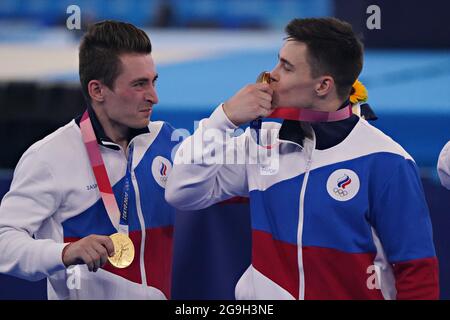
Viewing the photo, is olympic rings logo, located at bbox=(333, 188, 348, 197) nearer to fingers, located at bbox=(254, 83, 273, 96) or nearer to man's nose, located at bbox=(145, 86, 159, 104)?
fingers, located at bbox=(254, 83, 273, 96)

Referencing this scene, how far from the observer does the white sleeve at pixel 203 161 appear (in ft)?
9.52

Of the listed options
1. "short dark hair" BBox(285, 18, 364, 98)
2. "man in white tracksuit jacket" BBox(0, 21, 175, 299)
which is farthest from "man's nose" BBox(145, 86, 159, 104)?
"short dark hair" BBox(285, 18, 364, 98)

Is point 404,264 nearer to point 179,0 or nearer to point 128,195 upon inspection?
point 128,195

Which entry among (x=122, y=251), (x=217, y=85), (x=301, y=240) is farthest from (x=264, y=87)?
(x=217, y=85)

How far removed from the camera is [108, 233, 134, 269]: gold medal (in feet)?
9.53

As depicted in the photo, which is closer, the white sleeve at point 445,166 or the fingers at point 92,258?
the fingers at point 92,258

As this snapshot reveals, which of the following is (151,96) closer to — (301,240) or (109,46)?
(109,46)

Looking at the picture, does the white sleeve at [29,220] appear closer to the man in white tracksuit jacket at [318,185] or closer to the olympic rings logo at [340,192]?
the man in white tracksuit jacket at [318,185]

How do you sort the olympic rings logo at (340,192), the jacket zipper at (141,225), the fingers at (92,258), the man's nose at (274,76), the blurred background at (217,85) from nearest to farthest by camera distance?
the fingers at (92,258) < the olympic rings logo at (340,192) < the man's nose at (274,76) < the jacket zipper at (141,225) < the blurred background at (217,85)

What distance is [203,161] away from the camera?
114 inches

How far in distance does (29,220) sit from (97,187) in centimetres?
28

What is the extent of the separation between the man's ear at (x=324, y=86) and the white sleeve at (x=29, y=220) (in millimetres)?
1035

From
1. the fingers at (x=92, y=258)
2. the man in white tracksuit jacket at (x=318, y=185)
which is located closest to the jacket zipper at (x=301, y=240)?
the man in white tracksuit jacket at (x=318, y=185)
